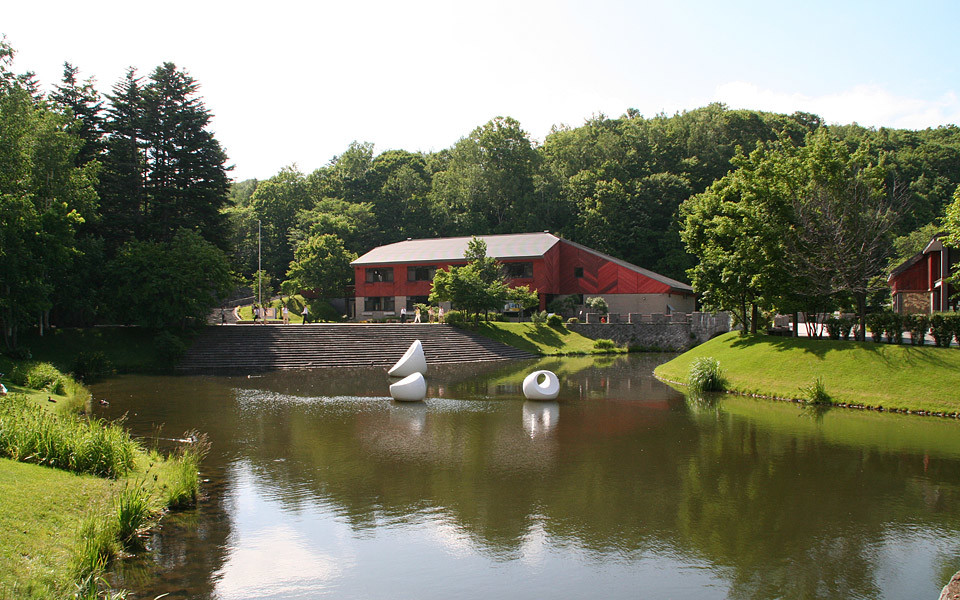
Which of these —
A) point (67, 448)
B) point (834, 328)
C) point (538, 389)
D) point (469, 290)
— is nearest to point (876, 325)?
point (834, 328)

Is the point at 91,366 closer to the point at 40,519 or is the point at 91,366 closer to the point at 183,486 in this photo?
the point at 183,486

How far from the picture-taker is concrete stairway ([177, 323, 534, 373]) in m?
39.7

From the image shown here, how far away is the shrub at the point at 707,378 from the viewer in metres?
29.1

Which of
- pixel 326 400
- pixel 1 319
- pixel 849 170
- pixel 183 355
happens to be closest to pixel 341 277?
pixel 183 355

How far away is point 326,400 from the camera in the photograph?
26.4 m

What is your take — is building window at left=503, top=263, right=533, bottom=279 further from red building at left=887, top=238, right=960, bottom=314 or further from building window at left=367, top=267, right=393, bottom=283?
red building at left=887, top=238, right=960, bottom=314

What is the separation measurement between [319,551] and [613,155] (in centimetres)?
7744

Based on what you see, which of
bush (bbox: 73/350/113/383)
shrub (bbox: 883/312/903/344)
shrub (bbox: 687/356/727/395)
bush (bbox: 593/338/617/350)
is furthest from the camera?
bush (bbox: 593/338/617/350)

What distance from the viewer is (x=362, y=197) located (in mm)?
89438

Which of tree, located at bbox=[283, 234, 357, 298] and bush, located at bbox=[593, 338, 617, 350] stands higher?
tree, located at bbox=[283, 234, 357, 298]

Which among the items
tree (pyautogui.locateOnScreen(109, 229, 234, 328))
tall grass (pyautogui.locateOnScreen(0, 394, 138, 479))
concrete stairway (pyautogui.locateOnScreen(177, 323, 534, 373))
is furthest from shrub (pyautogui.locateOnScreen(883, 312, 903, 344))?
tree (pyautogui.locateOnScreen(109, 229, 234, 328))

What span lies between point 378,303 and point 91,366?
33.1 metres

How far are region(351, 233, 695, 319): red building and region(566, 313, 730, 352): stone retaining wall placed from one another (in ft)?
12.1

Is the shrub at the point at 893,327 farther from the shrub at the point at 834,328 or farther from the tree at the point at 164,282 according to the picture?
the tree at the point at 164,282
